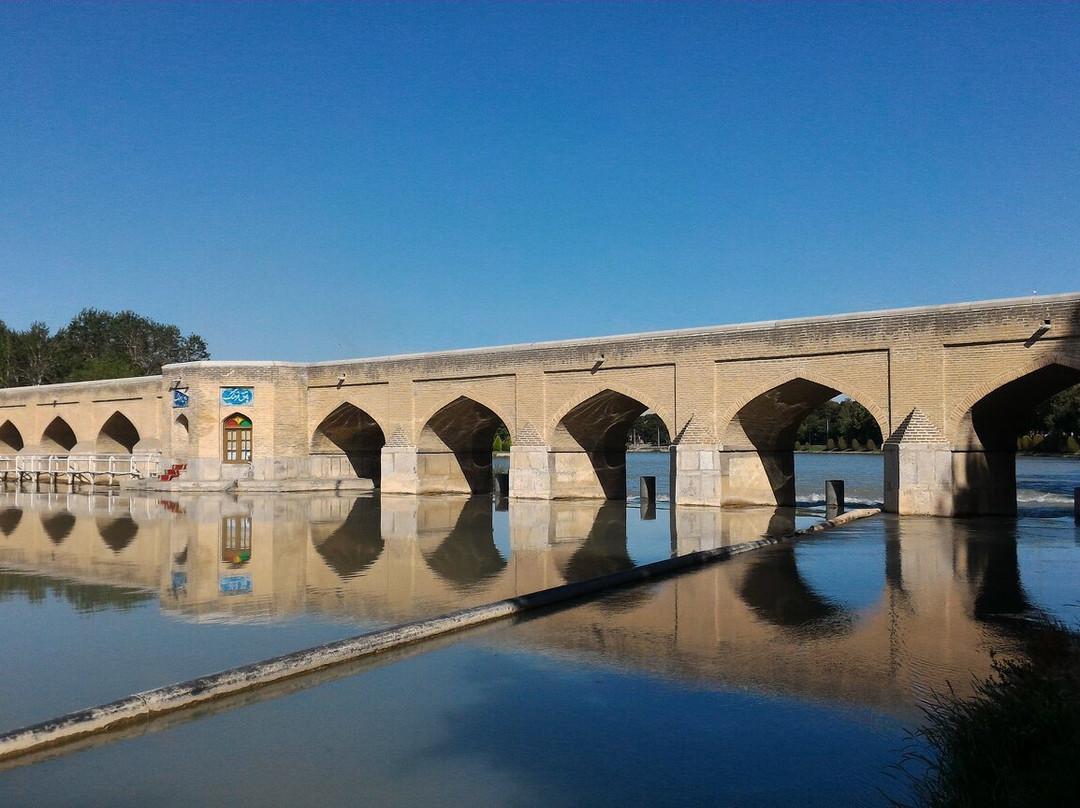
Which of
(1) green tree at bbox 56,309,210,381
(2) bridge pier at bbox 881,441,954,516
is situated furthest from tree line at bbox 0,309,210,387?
(2) bridge pier at bbox 881,441,954,516

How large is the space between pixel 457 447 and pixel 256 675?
73.1ft

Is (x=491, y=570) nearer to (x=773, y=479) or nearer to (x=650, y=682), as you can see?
(x=650, y=682)

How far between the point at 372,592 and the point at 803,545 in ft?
23.0

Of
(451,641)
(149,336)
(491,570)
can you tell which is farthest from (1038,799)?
(149,336)

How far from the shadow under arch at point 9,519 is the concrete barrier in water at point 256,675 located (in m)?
12.1

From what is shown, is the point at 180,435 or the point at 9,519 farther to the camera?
the point at 180,435

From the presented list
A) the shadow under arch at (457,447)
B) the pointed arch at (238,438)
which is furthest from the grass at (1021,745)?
the pointed arch at (238,438)

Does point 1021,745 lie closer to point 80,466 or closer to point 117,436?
point 80,466

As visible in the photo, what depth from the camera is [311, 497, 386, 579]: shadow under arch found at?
11.6 m

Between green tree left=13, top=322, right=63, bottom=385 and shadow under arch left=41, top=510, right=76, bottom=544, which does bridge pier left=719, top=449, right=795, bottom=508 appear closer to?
shadow under arch left=41, top=510, right=76, bottom=544

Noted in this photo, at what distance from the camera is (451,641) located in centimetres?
720

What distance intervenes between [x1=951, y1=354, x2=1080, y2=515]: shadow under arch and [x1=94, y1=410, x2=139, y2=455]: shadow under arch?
101 ft

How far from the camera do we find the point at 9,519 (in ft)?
62.7

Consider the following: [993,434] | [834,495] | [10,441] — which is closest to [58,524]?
[834,495]
